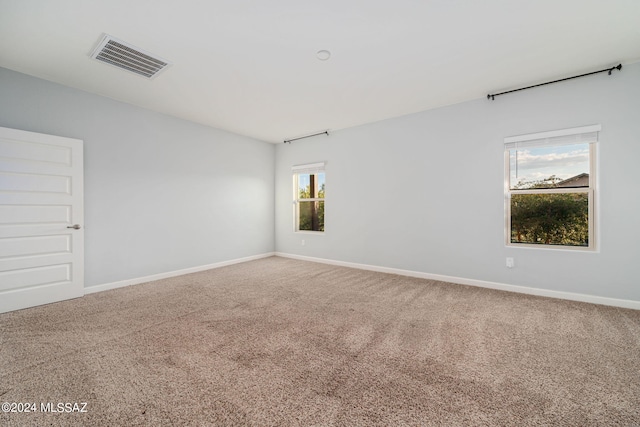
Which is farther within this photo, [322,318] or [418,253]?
[418,253]

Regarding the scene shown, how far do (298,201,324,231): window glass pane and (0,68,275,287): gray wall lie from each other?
108 centimetres

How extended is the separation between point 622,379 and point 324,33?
349cm

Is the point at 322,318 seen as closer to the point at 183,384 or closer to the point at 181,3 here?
the point at 183,384

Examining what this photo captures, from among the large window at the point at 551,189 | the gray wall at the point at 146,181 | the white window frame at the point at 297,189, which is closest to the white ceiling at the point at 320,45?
the gray wall at the point at 146,181

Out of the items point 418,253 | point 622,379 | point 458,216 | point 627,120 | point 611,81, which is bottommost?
point 622,379

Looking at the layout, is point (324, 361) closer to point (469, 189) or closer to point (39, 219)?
point (469, 189)

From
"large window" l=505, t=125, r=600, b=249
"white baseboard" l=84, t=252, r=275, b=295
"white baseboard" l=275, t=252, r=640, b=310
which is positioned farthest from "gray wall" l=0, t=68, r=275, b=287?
"large window" l=505, t=125, r=600, b=249

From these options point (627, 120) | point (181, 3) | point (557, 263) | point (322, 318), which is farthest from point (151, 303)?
point (627, 120)

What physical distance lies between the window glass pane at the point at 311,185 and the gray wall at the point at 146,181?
1056mm

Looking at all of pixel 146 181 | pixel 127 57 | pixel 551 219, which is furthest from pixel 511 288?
pixel 146 181

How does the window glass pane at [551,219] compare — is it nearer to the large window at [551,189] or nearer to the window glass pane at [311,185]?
the large window at [551,189]

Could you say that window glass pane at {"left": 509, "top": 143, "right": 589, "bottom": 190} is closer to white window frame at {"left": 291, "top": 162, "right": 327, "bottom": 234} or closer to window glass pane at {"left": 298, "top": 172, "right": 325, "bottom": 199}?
white window frame at {"left": 291, "top": 162, "right": 327, "bottom": 234}

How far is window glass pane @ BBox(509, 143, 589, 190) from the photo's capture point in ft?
10.6

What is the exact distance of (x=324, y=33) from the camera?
2.35 meters
